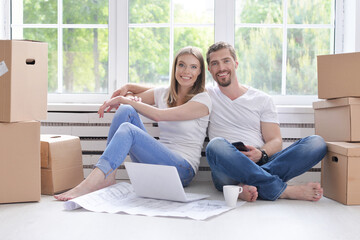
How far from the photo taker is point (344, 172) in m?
2.22

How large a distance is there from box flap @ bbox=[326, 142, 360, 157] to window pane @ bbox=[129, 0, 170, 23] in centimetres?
138

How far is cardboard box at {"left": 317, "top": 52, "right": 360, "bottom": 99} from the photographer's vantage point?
7.63ft

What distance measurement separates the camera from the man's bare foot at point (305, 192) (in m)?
2.28

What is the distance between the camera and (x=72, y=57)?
3.15 meters

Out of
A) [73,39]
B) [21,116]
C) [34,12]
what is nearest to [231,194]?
[21,116]

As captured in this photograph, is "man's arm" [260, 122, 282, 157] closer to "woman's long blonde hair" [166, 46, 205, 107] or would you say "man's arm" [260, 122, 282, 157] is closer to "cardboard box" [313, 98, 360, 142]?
"cardboard box" [313, 98, 360, 142]

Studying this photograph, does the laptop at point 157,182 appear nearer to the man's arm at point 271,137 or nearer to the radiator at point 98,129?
the man's arm at point 271,137

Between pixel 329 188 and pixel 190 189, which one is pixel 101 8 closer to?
pixel 190 189

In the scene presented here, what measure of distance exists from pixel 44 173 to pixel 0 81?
55 cm

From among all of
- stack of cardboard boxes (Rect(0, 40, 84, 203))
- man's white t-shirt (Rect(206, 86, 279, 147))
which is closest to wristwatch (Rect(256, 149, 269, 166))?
man's white t-shirt (Rect(206, 86, 279, 147))

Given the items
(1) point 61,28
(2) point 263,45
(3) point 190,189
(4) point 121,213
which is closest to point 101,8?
(1) point 61,28

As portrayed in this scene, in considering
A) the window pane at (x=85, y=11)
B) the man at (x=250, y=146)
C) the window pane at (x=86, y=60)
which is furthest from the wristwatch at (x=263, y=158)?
the window pane at (x=85, y=11)

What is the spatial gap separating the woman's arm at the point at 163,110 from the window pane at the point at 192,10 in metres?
0.81

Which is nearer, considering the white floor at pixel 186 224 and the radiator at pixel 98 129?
the white floor at pixel 186 224
